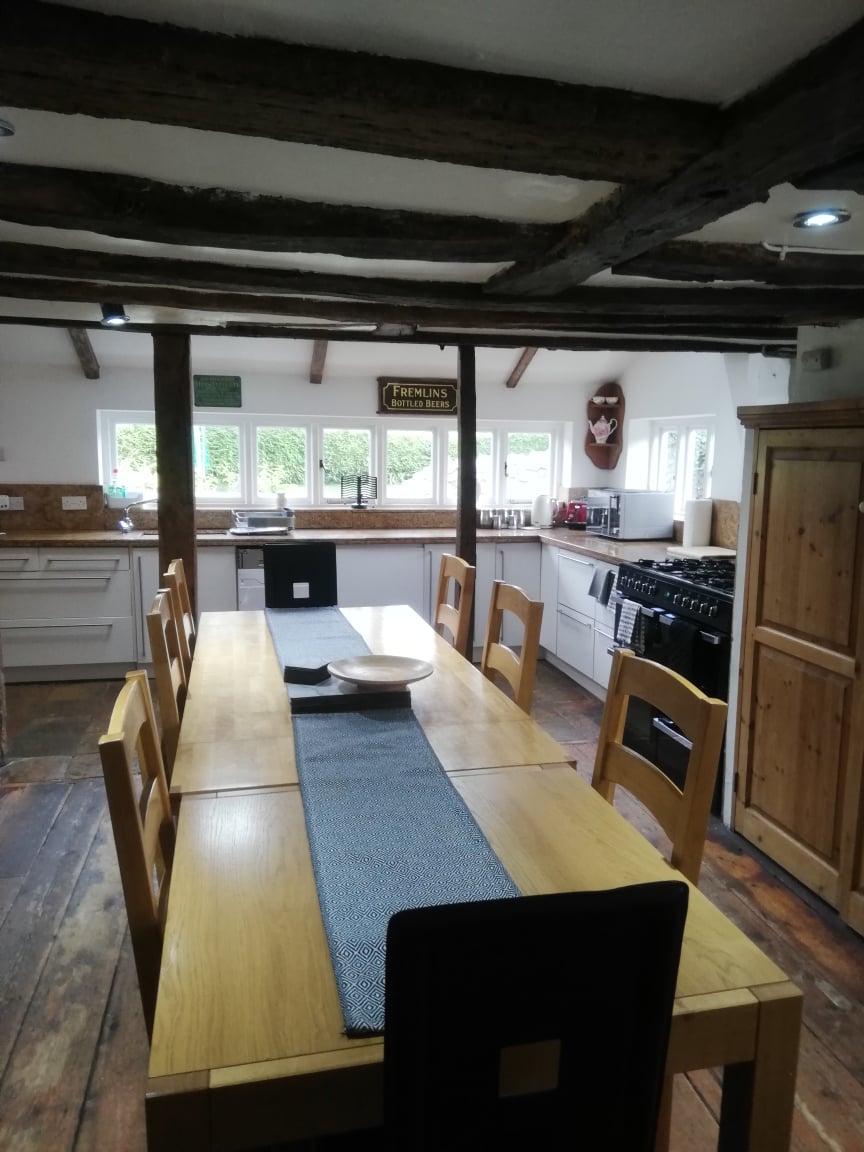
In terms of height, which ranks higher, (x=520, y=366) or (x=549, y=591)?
(x=520, y=366)

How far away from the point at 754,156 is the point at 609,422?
15.0 ft

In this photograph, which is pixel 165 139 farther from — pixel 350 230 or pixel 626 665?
pixel 626 665

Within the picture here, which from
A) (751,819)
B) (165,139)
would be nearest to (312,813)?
(165,139)

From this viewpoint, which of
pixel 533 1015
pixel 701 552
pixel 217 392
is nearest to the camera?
pixel 533 1015

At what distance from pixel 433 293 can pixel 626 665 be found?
1513 mm

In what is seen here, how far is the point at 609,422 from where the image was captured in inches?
227

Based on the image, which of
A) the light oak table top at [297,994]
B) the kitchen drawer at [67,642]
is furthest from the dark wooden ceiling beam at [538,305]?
the kitchen drawer at [67,642]

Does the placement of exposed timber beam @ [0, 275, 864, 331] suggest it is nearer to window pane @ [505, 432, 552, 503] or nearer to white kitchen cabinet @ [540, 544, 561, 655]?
white kitchen cabinet @ [540, 544, 561, 655]

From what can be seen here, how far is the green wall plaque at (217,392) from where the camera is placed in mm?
5340

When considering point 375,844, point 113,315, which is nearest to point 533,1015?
point 375,844

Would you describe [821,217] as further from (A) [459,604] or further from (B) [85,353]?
(B) [85,353]

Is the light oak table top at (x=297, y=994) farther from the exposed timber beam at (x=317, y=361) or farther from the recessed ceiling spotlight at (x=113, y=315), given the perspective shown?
the exposed timber beam at (x=317, y=361)

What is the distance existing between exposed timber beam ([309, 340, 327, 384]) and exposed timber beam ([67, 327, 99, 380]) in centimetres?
136

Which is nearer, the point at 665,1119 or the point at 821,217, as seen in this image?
the point at 665,1119
